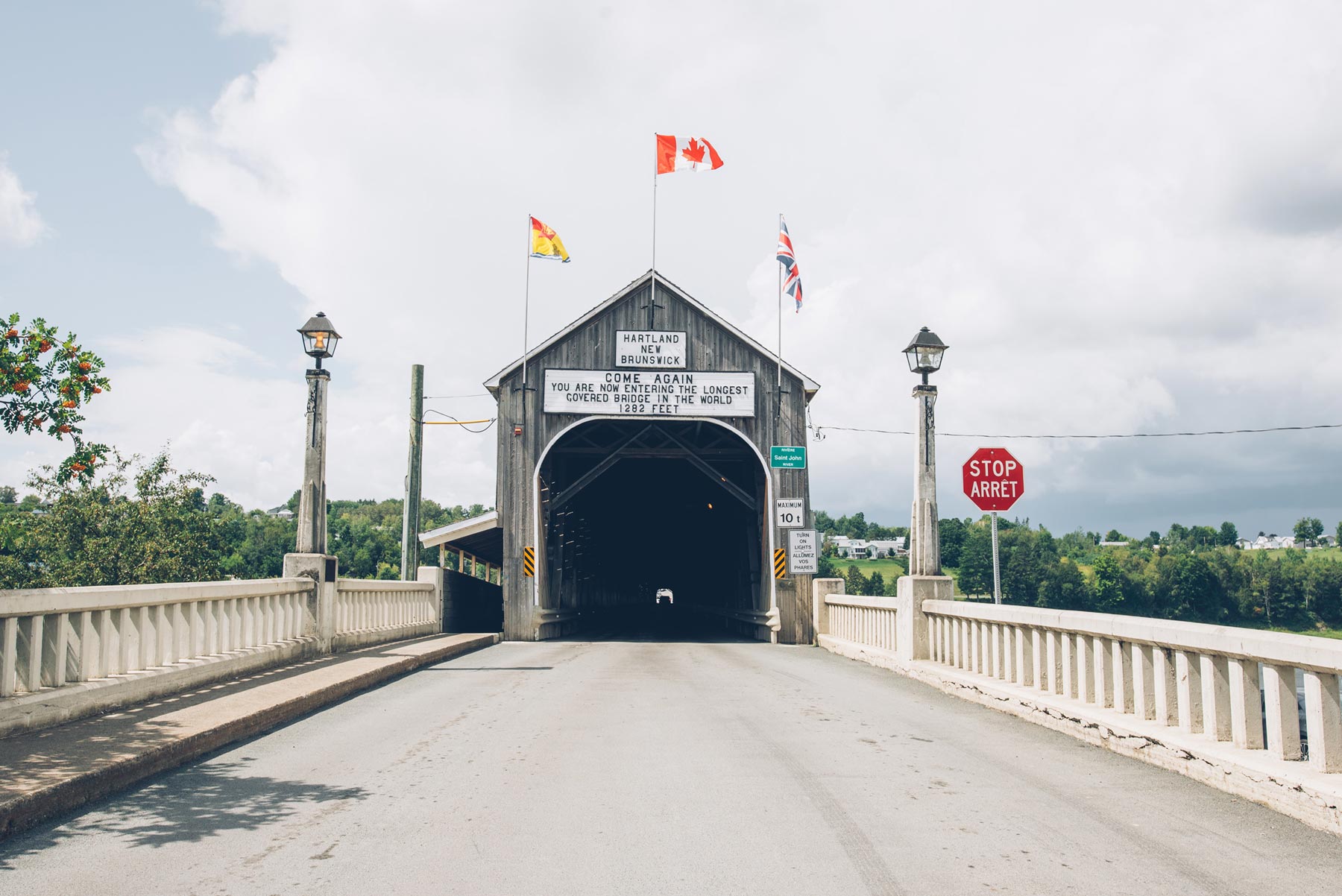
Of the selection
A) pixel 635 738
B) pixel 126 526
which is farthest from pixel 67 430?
pixel 126 526

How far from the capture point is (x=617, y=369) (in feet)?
76.2

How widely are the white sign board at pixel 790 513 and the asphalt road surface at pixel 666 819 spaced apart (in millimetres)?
13030

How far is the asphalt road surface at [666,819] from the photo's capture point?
3971 millimetres

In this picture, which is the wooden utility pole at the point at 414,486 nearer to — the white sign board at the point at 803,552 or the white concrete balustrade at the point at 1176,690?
the white sign board at the point at 803,552

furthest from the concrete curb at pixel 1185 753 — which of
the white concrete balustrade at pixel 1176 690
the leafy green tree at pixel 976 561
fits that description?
the leafy green tree at pixel 976 561

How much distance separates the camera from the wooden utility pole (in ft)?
76.6

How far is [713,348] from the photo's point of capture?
76.7 ft

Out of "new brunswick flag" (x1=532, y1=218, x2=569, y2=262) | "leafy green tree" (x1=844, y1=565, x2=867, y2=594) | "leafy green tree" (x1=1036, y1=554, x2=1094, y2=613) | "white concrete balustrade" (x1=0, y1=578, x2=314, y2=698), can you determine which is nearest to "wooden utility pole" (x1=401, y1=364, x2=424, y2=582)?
"new brunswick flag" (x1=532, y1=218, x2=569, y2=262)

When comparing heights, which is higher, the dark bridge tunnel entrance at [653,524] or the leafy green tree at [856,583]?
the dark bridge tunnel entrance at [653,524]

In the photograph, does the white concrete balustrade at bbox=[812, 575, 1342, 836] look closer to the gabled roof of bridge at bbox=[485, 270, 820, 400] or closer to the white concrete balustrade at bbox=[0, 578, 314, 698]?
the white concrete balustrade at bbox=[0, 578, 314, 698]

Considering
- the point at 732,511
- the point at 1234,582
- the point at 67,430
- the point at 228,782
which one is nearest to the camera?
the point at 228,782

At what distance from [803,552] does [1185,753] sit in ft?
49.6

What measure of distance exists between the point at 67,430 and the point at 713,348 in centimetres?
1804

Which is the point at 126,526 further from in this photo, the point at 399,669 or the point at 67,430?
the point at 67,430
